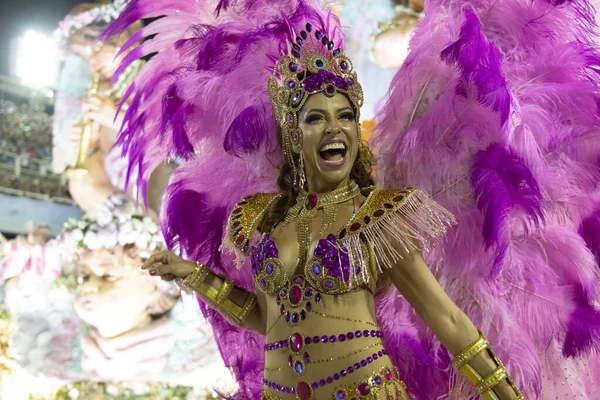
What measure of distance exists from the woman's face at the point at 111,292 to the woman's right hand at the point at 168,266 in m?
1.35

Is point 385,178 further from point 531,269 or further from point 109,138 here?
point 109,138

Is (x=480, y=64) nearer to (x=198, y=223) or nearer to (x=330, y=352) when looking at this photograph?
(x=330, y=352)

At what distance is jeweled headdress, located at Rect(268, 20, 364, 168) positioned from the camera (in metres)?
1.63

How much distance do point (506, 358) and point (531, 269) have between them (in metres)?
0.23

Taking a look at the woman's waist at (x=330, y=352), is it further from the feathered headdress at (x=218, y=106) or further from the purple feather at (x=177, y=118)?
the purple feather at (x=177, y=118)

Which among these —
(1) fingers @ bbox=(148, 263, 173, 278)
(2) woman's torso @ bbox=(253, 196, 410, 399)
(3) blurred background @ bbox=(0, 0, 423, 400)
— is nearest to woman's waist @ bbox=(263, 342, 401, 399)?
(2) woman's torso @ bbox=(253, 196, 410, 399)

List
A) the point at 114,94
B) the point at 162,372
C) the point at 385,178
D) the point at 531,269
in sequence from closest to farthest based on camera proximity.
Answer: the point at 531,269 < the point at 385,178 < the point at 162,372 < the point at 114,94

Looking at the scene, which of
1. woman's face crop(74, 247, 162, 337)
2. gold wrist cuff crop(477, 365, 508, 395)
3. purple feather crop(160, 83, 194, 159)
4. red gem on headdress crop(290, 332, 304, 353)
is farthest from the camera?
woman's face crop(74, 247, 162, 337)

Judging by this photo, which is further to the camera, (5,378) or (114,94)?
(114,94)

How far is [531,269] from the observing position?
171cm

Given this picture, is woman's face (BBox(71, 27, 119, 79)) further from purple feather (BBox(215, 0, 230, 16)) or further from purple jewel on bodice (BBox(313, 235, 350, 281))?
purple jewel on bodice (BBox(313, 235, 350, 281))

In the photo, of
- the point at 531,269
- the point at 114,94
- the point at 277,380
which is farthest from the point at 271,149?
the point at 114,94

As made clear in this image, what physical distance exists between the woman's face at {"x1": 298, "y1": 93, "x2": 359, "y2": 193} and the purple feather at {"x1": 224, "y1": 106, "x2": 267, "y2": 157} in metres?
0.24

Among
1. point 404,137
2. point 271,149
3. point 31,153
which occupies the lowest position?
point 31,153
